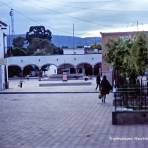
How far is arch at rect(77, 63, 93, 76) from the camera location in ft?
289

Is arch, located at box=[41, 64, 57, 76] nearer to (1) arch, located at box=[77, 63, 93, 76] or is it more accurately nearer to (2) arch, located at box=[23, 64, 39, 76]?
(2) arch, located at box=[23, 64, 39, 76]

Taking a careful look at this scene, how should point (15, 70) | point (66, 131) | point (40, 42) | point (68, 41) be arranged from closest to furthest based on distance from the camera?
point (66, 131)
point (15, 70)
point (40, 42)
point (68, 41)

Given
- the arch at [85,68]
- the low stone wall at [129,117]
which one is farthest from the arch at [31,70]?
the low stone wall at [129,117]

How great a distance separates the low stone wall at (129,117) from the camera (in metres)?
16.2

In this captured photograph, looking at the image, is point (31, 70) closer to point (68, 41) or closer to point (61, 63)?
point (61, 63)

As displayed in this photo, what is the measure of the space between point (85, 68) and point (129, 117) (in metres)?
73.0

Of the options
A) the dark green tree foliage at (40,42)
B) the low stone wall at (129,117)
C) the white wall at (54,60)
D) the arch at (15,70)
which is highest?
the dark green tree foliage at (40,42)

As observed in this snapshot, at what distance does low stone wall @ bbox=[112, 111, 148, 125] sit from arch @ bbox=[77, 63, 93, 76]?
70943mm

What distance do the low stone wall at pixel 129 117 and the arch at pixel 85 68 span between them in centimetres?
7094

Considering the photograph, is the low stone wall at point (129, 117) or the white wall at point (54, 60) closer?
the low stone wall at point (129, 117)

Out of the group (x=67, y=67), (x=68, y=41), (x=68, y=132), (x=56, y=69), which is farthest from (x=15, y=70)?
(x=68, y=132)

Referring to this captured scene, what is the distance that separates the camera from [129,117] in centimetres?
1633

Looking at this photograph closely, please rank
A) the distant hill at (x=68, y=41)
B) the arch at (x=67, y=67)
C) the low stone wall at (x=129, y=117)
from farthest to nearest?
the distant hill at (x=68, y=41), the arch at (x=67, y=67), the low stone wall at (x=129, y=117)

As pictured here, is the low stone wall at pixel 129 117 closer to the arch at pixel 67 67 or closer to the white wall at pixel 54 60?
the white wall at pixel 54 60
